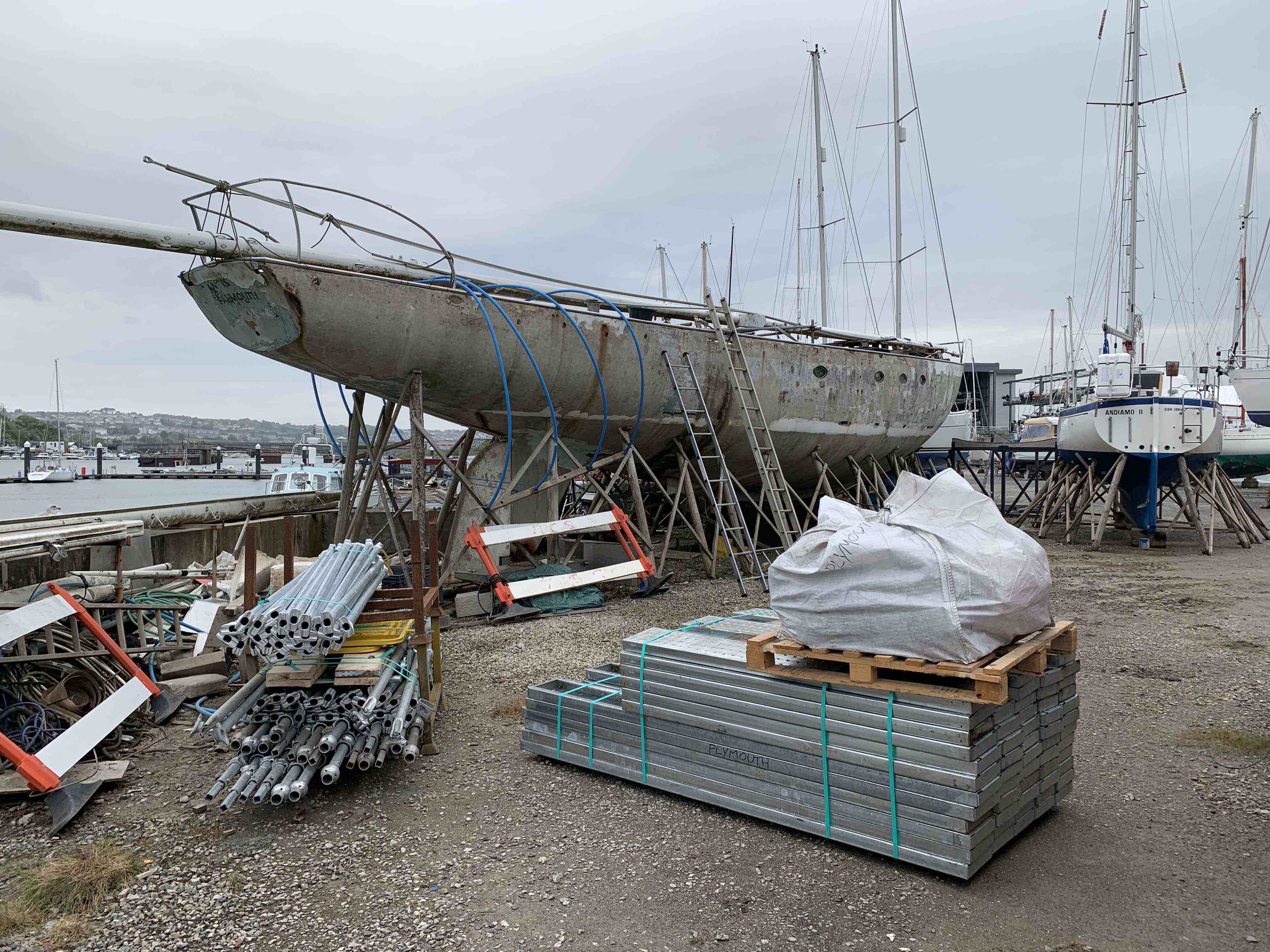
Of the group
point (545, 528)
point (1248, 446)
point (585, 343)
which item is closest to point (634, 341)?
point (585, 343)

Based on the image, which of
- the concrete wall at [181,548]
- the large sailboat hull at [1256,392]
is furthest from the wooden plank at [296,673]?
the large sailboat hull at [1256,392]

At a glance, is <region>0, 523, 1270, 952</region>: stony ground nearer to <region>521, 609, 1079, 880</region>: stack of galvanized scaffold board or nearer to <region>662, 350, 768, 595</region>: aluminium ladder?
<region>521, 609, 1079, 880</region>: stack of galvanized scaffold board

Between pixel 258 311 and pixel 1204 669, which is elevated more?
pixel 258 311

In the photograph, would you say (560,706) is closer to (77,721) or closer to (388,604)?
(388,604)

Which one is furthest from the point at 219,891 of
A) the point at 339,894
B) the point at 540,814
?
the point at 540,814

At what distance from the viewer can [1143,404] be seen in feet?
51.8

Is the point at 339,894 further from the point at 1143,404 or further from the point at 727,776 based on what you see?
the point at 1143,404

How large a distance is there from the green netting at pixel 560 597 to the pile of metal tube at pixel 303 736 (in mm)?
4636

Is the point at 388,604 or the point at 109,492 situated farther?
the point at 109,492

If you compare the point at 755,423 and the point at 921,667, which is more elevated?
the point at 755,423

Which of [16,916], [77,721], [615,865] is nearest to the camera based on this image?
[16,916]

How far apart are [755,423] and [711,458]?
3.04 feet

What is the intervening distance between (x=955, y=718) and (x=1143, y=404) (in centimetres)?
1482

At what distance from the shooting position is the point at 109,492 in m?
61.8
